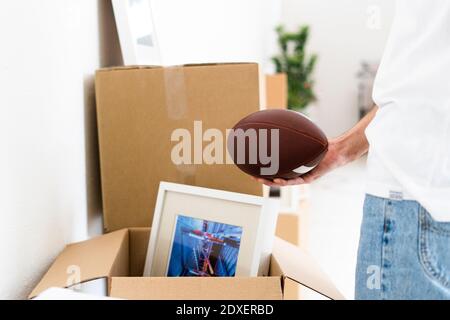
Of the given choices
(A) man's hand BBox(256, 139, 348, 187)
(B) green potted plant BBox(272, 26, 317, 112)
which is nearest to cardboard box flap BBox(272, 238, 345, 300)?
(A) man's hand BBox(256, 139, 348, 187)

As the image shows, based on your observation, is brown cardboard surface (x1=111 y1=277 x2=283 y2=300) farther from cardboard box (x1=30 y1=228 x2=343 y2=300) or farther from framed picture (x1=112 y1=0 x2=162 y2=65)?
framed picture (x1=112 y1=0 x2=162 y2=65)

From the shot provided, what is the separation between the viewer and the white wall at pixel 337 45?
6381mm

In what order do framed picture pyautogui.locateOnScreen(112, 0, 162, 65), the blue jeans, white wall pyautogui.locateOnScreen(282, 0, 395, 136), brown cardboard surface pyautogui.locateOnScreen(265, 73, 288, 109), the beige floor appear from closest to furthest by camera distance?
the blue jeans < framed picture pyautogui.locateOnScreen(112, 0, 162, 65) < the beige floor < brown cardboard surface pyautogui.locateOnScreen(265, 73, 288, 109) < white wall pyautogui.locateOnScreen(282, 0, 395, 136)

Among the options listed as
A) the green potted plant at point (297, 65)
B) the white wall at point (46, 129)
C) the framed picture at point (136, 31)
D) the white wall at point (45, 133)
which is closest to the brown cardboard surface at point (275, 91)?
the framed picture at point (136, 31)

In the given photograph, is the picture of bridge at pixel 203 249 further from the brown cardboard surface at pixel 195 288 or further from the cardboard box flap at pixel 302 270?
the brown cardboard surface at pixel 195 288

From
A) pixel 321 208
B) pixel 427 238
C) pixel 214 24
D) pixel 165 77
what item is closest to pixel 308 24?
pixel 321 208

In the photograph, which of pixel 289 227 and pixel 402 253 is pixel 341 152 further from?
pixel 289 227

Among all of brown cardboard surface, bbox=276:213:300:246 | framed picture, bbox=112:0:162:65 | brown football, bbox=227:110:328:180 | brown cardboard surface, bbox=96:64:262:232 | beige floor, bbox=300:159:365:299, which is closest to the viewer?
brown football, bbox=227:110:328:180

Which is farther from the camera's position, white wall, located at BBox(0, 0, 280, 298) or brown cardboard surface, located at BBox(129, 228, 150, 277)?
brown cardboard surface, located at BBox(129, 228, 150, 277)

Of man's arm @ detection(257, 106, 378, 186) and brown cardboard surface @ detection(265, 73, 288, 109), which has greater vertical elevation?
brown cardboard surface @ detection(265, 73, 288, 109)

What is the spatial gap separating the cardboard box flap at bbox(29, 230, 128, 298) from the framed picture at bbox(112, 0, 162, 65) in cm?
53

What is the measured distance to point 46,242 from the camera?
970mm

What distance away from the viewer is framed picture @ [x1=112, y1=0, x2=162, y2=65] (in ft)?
4.27
